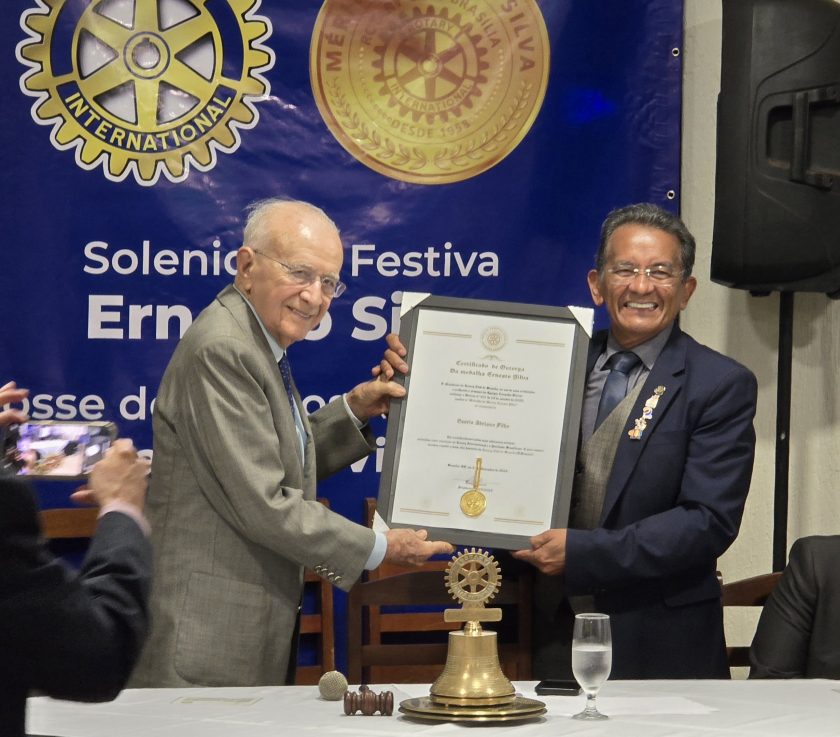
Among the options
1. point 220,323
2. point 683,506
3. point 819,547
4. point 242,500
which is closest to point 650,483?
point 683,506

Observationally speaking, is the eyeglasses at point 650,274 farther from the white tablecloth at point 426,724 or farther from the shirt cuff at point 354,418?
the white tablecloth at point 426,724

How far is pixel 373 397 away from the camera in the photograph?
3592mm

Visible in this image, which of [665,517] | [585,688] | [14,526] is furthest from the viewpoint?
[665,517]

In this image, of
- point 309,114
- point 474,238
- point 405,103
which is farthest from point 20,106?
point 474,238

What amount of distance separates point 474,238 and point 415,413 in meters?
1.21

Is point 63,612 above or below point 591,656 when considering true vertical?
above

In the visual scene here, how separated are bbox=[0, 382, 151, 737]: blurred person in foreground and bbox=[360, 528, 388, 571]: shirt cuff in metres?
1.29

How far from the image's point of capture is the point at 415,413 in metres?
3.55

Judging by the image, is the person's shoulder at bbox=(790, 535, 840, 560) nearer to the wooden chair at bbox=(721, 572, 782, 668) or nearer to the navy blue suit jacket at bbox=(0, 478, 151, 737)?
the wooden chair at bbox=(721, 572, 782, 668)

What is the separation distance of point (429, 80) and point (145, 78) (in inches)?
38.2

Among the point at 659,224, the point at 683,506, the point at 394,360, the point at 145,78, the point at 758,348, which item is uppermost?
the point at 145,78

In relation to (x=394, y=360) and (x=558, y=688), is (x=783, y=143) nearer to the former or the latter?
(x=394, y=360)

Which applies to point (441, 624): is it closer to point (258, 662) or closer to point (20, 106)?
point (258, 662)

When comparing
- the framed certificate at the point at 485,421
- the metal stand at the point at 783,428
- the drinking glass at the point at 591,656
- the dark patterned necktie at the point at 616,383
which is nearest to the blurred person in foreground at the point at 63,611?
the drinking glass at the point at 591,656
